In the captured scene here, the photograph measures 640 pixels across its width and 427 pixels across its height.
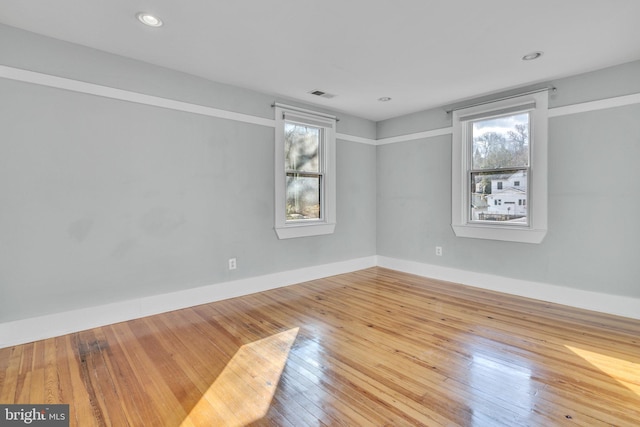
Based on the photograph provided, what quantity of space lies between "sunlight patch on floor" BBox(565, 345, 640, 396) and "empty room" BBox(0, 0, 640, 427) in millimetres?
22

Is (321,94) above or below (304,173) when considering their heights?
above

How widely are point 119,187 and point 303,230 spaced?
226 centimetres

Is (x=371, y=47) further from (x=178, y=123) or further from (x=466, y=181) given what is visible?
(x=466, y=181)

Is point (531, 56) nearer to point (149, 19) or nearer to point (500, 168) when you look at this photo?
point (500, 168)

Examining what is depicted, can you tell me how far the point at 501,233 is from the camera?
398 centimetres

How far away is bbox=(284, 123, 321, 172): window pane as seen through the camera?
4324 mm

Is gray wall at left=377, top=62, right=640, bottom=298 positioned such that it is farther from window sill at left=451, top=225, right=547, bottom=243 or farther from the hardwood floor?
the hardwood floor

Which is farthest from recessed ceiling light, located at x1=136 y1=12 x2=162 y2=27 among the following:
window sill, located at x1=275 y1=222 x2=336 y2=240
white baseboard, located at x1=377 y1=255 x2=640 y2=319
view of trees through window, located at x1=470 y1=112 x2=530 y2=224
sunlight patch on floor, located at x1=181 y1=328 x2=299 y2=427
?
white baseboard, located at x1=377 y1=255 x2=640 y2=319

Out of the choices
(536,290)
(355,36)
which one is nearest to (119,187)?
(355,36)

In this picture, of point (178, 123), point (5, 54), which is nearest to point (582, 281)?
point (178, 123)

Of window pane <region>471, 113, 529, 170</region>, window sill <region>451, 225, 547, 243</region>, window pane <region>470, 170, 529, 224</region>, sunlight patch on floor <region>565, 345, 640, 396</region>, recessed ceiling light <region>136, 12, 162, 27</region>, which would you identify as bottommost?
sunlight patch on floor <region>565, 345, 640, 396</region>

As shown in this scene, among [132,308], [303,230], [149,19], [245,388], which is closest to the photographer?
[245,388]

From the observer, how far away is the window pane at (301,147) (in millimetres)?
4324

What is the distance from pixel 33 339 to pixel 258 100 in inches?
127
